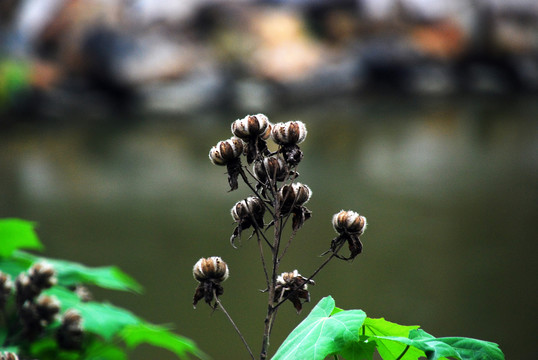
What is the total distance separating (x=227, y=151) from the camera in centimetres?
41

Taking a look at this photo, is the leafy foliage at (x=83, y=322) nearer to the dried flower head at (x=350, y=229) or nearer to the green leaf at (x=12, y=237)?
the green leaf at (x=12, y=237)

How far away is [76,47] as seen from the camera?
17.4 feet

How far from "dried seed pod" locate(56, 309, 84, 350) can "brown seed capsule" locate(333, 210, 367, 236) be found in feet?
1.06

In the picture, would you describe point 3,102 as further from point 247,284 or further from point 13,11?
point 247,284

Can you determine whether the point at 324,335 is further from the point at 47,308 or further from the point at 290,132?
the point at 47,308

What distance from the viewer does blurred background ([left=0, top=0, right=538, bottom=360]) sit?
81.9 inches

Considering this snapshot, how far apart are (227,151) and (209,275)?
86 millimetres

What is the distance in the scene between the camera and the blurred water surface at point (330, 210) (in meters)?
1.94

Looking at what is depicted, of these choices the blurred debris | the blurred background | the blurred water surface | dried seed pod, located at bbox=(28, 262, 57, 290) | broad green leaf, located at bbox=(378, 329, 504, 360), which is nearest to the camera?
broad green leaf, located at bbox=(378, 329, 504, 360)

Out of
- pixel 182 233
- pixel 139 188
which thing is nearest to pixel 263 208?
pixel 182 233

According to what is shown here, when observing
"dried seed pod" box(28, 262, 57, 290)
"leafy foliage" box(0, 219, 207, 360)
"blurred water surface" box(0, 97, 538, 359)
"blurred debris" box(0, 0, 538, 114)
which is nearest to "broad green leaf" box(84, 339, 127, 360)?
"leafy foliage" box(0, 219, 207, 360)

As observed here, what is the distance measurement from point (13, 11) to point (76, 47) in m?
0.80

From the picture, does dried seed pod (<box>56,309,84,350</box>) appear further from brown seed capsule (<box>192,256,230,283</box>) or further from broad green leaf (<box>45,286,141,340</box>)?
brown seed capsule (<box>192,256,230,283</box>)

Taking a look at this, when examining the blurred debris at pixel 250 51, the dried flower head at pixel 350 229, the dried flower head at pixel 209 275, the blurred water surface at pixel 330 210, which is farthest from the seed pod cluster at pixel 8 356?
the blurred debris at pixel 250 51
